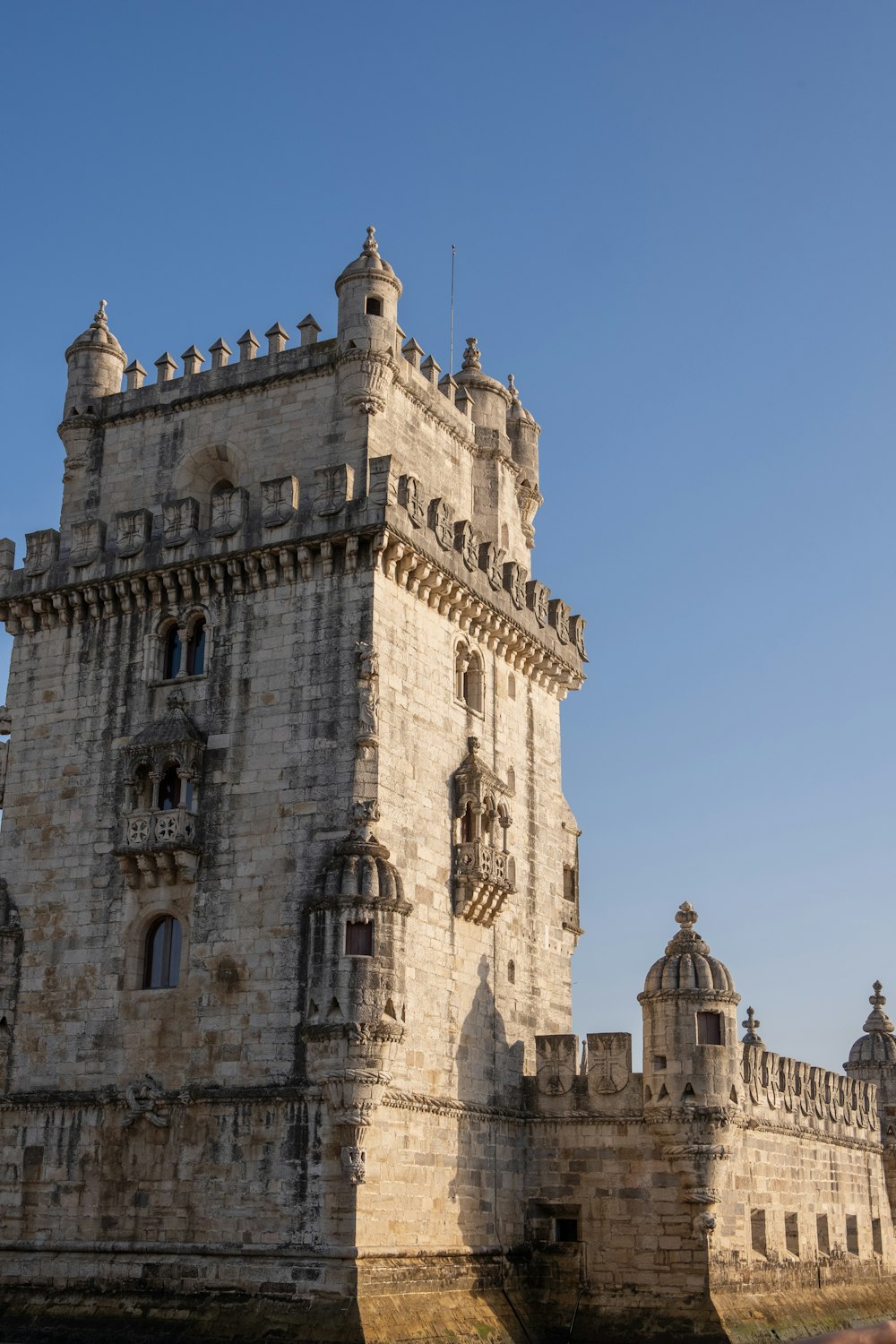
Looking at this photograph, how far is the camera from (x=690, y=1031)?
113 feet

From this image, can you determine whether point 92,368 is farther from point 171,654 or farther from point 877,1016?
point 877,1016

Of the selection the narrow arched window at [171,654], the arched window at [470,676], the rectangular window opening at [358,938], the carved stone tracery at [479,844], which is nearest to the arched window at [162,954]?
the rectangular window opening at [358,938]

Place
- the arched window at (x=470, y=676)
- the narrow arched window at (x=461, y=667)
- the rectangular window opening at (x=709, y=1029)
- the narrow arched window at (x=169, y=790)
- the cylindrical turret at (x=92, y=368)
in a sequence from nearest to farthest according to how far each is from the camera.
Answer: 1. the narrow arched window at (x=169, y=790)
2. the rectangular window opening at (x=709, y=1029)
3. the narrow arched window at (x=461, y=667)
4. the arched window at (x=470, y=676)
5. the cylindrical turret at (x=92, y=368)

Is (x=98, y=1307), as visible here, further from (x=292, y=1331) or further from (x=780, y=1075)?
(x=780, y=1075)

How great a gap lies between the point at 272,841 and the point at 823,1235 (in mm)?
20413

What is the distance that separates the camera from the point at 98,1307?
3073cm

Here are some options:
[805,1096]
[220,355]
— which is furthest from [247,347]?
[805,1096]

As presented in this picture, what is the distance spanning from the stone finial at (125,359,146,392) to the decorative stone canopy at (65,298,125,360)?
99 centimetres

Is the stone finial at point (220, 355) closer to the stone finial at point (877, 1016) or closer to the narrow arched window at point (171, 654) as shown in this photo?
the narrow arched window at point (171, 654)

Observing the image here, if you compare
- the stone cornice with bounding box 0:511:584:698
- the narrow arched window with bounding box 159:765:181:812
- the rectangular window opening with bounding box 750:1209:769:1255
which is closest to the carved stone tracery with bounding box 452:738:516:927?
the stone cornice with bounding box 0:511:584:698

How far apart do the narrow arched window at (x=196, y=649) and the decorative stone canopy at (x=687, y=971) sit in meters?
12.8

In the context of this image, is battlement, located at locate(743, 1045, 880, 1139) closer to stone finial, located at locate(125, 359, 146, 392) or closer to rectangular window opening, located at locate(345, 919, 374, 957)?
rectangular window opening, located at locate(345, 919, 374, 957)

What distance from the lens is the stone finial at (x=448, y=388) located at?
41.0 m

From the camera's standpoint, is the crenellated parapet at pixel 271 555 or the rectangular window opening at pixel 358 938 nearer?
the rectangular window opening at pixel 358 938
